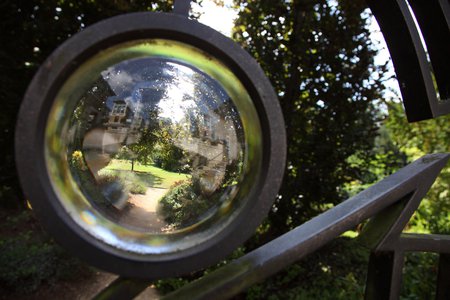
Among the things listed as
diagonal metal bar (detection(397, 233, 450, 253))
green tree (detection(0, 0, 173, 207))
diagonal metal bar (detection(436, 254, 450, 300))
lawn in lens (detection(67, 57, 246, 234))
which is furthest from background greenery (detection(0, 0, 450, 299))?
lawn in lens (detection(67, 57, 246, 234))

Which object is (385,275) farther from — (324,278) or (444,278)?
(324,278)

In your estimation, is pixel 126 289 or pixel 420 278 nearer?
pixel 126 289

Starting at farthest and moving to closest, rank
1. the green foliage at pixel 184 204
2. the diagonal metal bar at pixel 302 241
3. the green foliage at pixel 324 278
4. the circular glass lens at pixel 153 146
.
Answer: the green foliage at pixel 324 278 < the green foliage at pixel 184 204 < the diagonal metal bar at pixel 302 241 < the circular glass lens at pixel 153 146

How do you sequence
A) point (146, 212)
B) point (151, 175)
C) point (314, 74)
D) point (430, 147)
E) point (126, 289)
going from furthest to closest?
point (430, 147) → point (314, 74) → point (151, 175) → point (146, 212) → point (126, 289)

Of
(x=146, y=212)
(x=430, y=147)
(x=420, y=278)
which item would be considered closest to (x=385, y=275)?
(x=146, y=212)

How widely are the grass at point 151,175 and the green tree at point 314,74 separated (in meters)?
3.47

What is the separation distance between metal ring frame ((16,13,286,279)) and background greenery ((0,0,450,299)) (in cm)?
380

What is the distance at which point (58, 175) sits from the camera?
37.2 inches

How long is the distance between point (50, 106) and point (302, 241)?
2.74ft

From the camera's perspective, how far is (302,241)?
3.94 ft

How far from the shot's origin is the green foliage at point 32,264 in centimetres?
483

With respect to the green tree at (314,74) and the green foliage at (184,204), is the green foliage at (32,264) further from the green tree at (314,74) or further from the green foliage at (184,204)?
the green foliage at (184,204)

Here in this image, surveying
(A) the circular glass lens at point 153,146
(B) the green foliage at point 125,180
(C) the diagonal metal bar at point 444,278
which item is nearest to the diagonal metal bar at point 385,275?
(C) the diagonal metal bar at point 444,278

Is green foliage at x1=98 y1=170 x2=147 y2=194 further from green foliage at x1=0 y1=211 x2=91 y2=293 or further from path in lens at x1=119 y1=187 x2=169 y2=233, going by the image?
green foliage at x1=0 y1=211 x2=91 y2=293
